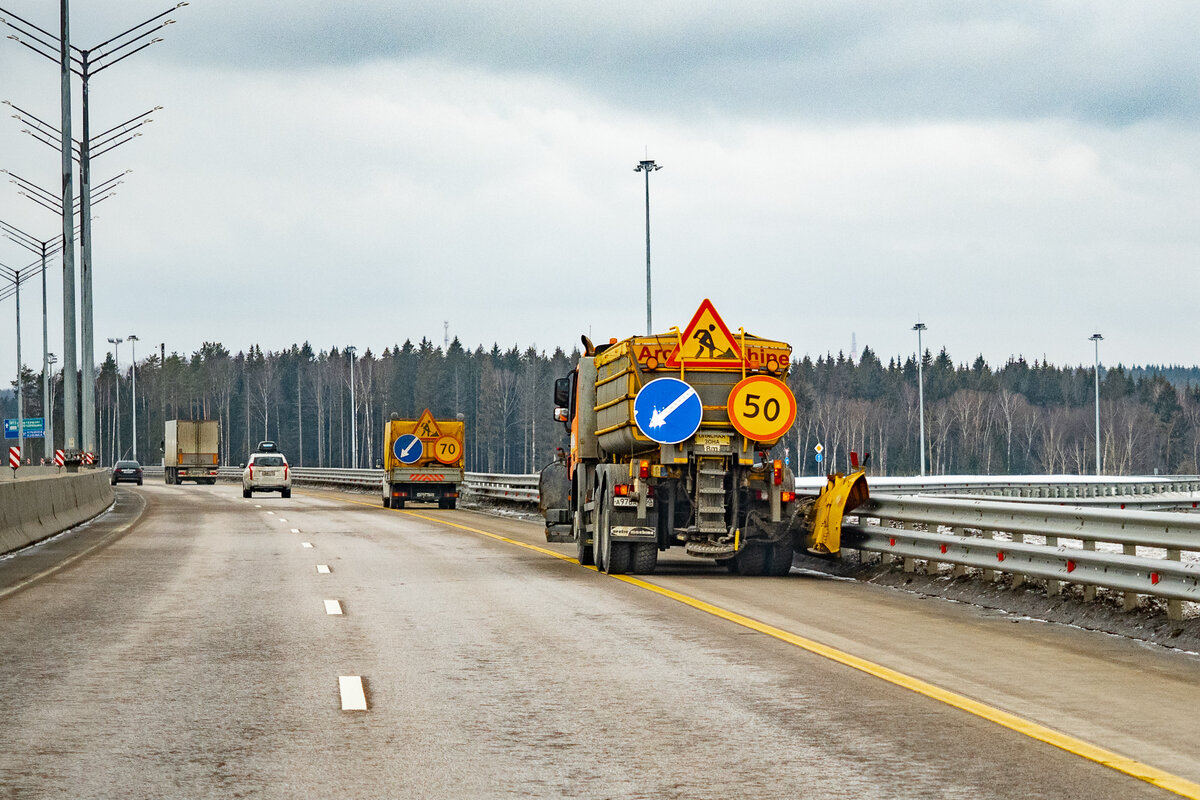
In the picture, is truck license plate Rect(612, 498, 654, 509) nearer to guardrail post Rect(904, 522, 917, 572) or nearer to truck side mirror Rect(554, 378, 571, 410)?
guardrail post Rect(904, 522, 917, 572)

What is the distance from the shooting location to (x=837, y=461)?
178875 mm

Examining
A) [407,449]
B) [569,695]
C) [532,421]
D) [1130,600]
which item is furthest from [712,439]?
[532,421]

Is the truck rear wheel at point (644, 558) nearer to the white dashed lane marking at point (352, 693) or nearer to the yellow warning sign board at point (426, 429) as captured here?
the white dashed lane marking at point (352, 693)

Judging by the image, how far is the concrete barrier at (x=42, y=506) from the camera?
25.0m

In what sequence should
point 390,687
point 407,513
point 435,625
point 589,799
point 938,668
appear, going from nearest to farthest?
point 589,799 < point 390,687 < point 938,668 < point 435,625 < point 407,513

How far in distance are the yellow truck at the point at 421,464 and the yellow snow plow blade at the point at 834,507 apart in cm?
2863

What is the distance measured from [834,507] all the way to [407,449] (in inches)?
1157

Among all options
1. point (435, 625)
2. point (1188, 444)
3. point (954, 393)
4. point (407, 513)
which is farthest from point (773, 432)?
point (1188, 444)

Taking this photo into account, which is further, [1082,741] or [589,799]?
[1082,741]

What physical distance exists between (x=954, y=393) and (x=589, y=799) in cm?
19045

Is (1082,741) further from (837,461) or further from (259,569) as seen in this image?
(837,461)

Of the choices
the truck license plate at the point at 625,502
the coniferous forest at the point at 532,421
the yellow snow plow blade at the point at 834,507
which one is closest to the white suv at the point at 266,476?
A: the truck license plate at the point at 625,502

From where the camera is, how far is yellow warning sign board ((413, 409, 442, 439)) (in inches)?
1865

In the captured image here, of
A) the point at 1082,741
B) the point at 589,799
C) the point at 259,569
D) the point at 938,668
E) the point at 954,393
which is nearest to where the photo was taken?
the point at 589,799
